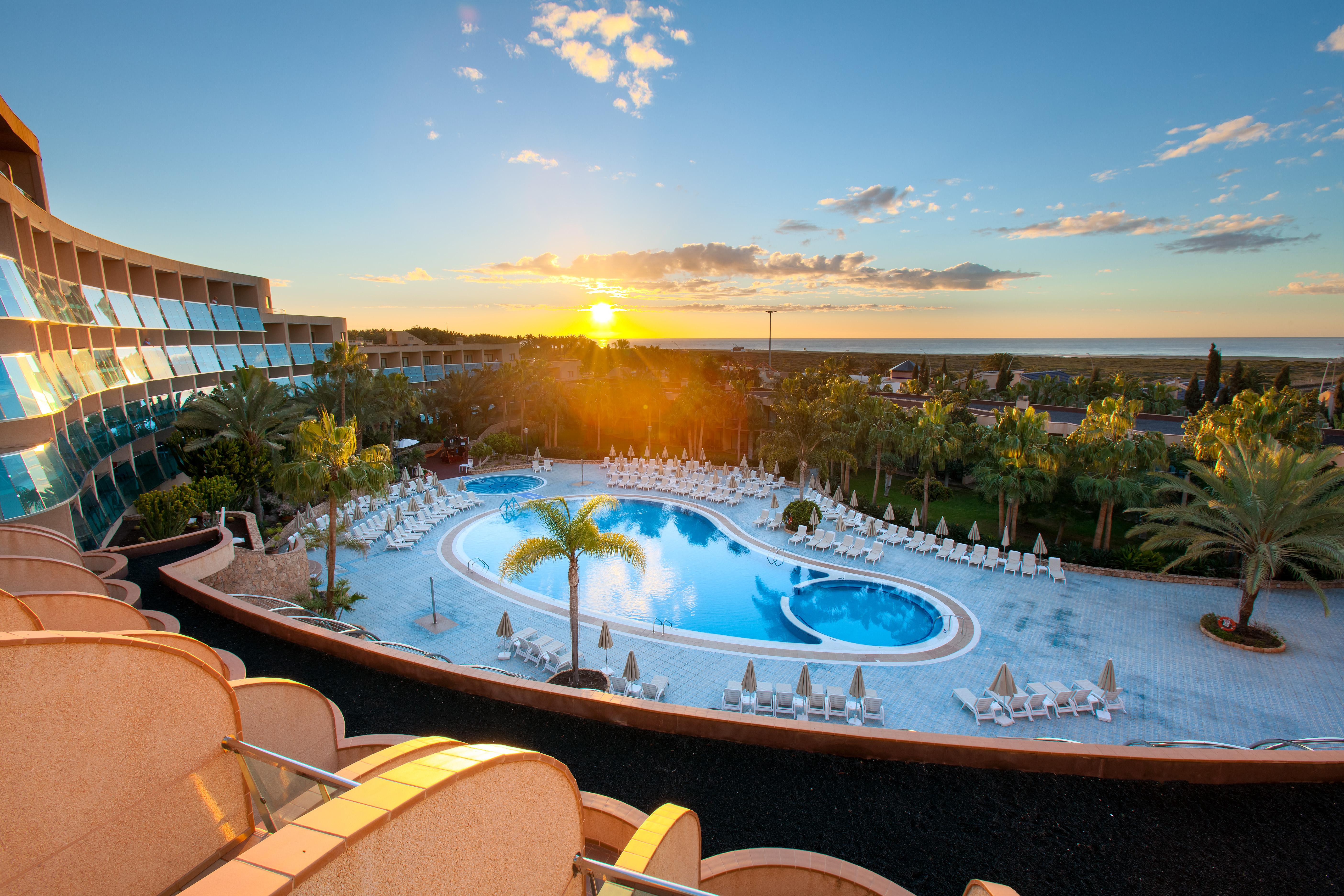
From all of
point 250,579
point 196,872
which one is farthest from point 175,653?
point 250,579

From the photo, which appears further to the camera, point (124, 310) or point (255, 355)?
point (255, 355)

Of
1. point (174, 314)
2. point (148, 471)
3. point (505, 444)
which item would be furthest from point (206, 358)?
point (505, 444)

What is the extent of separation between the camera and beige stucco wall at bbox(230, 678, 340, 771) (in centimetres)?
446

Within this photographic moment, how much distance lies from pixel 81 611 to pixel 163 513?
10.8 meters

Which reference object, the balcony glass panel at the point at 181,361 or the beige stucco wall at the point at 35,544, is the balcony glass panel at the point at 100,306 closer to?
the balcony glass panel at the point at 181,361

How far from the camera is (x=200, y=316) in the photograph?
28484mm

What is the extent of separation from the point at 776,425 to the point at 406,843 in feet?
86.0

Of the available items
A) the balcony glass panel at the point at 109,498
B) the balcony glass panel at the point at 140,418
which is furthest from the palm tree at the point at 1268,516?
the balcony glass panel at the point at 140,418

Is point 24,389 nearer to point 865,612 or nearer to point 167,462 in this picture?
point 167,462

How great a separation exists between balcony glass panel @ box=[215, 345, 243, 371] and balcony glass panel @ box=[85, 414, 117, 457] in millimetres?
14116

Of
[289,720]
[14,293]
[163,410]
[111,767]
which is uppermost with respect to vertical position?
[14,293]

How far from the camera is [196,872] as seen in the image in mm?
2951

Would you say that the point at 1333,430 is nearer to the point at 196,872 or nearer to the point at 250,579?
the point at 196,872

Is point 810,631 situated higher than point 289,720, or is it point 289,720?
point 289,720
